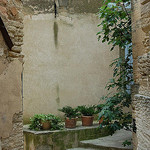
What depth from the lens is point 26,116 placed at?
6793mm

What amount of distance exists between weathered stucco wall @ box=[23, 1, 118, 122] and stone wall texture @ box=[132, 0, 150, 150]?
371 cm

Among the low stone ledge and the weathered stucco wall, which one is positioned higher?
the weathered stucco wall

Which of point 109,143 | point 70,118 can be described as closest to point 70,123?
point 70,118

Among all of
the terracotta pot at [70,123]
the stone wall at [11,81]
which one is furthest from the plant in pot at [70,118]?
the stone wall at [11,81]

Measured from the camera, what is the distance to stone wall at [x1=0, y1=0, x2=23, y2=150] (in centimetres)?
291

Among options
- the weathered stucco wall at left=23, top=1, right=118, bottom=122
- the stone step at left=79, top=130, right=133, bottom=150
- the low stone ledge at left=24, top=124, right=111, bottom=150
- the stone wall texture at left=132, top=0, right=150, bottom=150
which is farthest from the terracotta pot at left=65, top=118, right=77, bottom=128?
the stone wall texture at left=132, top=0, right=150, bottom=150

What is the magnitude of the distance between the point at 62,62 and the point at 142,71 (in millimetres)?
4590

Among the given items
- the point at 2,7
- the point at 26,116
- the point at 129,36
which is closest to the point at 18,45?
the point at 2,7

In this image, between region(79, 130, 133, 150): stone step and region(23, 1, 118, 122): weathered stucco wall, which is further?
region(23, 1, 118, 122): weathered stucco wall

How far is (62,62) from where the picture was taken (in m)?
7.28

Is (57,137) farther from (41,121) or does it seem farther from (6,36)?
(6,36)

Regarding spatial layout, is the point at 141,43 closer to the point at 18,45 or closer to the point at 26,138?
the point at 18,45

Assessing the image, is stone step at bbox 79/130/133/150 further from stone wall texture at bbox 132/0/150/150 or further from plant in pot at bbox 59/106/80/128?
stone wall texture at bbox 132/0/150/150

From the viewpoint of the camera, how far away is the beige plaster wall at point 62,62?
6988mm
